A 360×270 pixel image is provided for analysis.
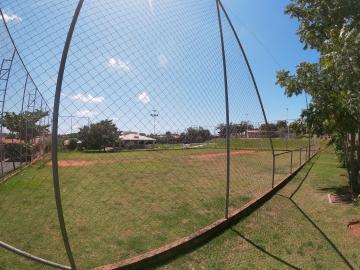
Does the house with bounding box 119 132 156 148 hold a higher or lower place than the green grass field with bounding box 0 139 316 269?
higher

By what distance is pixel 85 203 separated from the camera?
27.0ft

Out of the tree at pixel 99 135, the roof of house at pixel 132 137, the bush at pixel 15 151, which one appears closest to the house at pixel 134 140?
the roof of house at pixel 132 137

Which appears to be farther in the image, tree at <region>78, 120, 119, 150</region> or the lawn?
the lawn

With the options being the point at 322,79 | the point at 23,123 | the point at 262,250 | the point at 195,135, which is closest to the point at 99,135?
the point at 195,135

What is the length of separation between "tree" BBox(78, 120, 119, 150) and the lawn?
1.74 metres

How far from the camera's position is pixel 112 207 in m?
7.84

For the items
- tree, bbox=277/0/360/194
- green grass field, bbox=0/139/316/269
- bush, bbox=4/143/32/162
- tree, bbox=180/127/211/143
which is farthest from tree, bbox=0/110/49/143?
tree, bbox=277/0/360/194

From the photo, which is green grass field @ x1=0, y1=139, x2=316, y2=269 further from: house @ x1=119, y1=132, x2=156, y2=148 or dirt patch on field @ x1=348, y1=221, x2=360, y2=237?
dirt patch on field @ x1=348, y1=221, x2=360, y2=237

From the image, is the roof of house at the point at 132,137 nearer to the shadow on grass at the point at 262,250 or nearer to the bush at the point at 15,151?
the shadow on grass at the point at 262,250

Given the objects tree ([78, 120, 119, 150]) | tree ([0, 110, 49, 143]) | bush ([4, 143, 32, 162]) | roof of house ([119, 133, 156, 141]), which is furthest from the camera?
bush ([4, 143, 32, 162])

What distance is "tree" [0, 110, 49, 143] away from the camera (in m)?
7.47

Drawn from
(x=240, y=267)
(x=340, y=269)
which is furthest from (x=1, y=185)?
(x=340, y=269)

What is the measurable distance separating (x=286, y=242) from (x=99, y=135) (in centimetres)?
326

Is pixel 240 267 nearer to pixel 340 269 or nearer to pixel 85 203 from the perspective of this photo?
pixel 340 269
